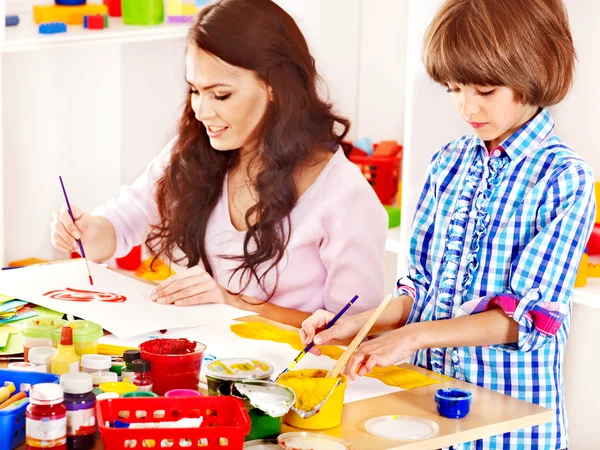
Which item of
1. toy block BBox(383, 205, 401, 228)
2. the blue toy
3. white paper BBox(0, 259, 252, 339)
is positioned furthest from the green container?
white paper BBox(0, 259, 252, 339)

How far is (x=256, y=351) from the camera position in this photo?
5.40 feet

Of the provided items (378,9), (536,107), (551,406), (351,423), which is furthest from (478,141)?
(378,9)

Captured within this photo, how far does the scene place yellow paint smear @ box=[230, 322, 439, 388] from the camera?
5.01 feet

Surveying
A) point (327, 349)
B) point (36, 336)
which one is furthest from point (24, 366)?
point (327, 349)

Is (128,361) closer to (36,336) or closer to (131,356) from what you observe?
(131,356)

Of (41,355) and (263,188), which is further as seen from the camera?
(263,188)

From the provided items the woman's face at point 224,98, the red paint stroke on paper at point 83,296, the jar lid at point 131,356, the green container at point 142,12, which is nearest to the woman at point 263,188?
the woman's face at point 224,98

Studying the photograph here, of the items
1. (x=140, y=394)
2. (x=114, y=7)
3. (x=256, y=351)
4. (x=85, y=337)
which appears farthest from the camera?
(x=114, y=7)

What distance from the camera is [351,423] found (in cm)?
134

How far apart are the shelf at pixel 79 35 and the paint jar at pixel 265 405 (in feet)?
5.96

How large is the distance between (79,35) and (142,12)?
28 centimetres

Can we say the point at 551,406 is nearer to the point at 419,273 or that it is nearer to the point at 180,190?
the point at 419,273

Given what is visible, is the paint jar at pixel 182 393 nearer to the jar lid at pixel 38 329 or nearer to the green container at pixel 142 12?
the jar lid at pixel 38 329

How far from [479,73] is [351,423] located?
60cm
